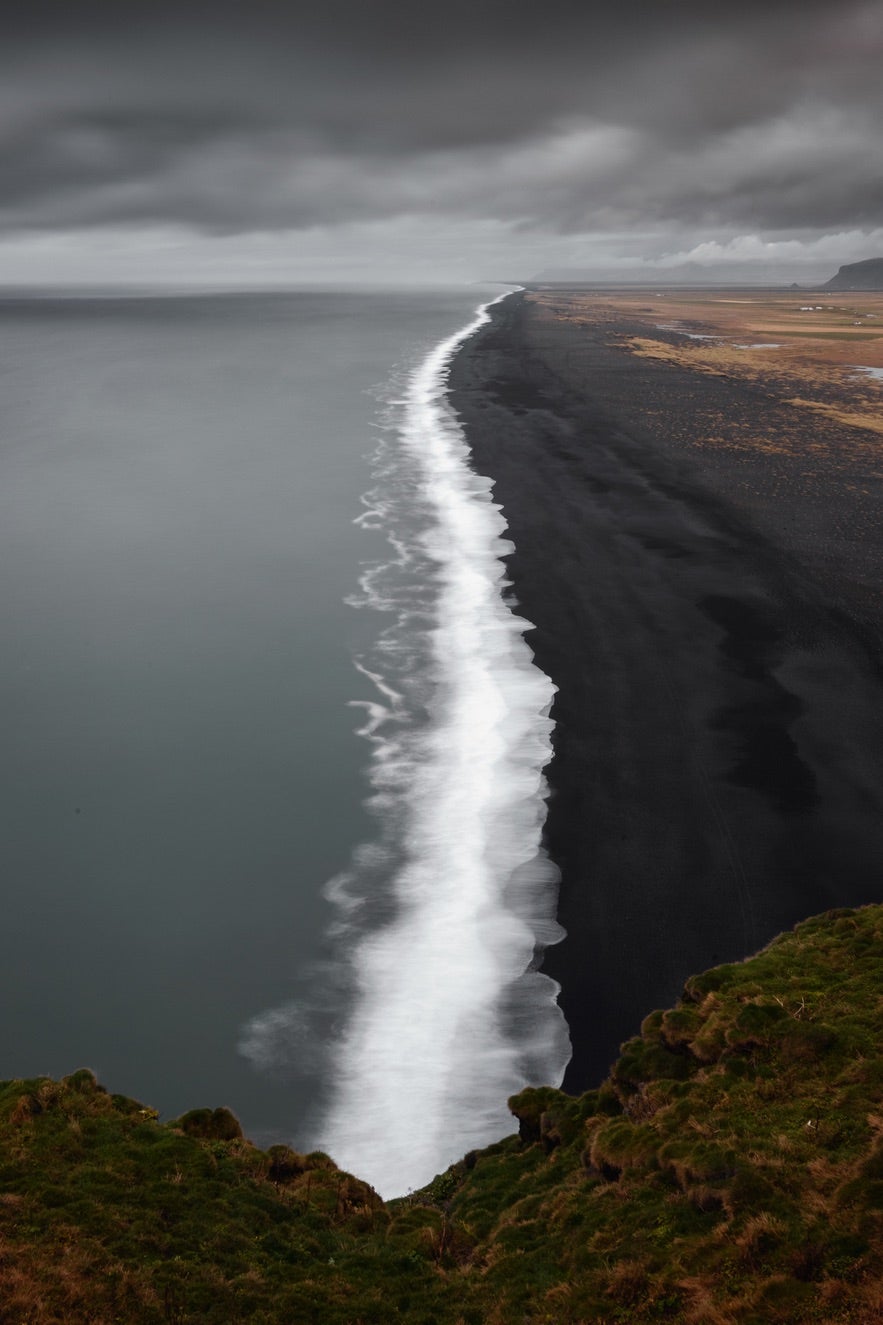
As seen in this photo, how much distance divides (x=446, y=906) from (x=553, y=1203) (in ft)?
31.7

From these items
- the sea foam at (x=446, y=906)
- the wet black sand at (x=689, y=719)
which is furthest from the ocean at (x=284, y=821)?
the wet black sand at (x=689, y=719)

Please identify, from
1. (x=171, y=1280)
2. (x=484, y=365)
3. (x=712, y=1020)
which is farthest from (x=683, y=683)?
(x=484, y=365)

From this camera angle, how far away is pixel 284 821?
78.2 ft

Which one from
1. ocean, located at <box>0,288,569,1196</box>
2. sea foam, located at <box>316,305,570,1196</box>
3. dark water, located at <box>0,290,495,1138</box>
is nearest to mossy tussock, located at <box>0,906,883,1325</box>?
sea foam, located at <box>316,305,570,1196</box>

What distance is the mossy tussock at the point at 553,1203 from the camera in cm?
898

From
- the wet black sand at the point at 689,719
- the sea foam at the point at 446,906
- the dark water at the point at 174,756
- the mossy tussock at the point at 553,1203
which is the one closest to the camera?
the mossy tussock at the point at 553,1203

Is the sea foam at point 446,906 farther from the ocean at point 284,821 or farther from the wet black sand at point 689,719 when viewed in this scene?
the wet black sand at point 689,719

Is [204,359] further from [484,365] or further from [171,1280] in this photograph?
[171,1280]

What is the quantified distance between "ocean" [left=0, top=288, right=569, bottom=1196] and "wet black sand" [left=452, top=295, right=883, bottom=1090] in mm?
1219

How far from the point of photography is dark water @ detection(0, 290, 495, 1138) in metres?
18.1

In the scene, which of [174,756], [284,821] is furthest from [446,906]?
[174,756]

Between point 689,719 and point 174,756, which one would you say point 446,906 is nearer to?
point 689,719

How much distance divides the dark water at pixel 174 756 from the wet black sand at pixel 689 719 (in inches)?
237

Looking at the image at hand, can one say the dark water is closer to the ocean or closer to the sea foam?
the ocean
